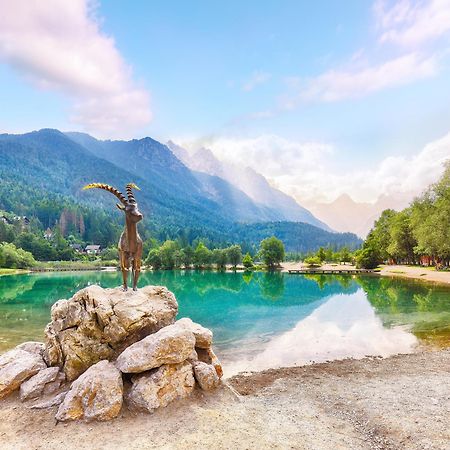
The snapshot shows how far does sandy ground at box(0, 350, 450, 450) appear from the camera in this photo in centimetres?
999

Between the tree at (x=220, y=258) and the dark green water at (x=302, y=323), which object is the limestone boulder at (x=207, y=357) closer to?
the dark green water at (x=302, y=323)

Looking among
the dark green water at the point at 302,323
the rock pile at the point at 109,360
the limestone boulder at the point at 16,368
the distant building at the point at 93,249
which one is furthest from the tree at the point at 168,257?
the limestone boulder at the point at 16,368

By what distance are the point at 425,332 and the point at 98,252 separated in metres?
183

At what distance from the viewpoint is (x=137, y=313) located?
14.3m

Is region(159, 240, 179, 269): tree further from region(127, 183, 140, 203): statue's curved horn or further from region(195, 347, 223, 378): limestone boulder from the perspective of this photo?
region(195, 347, 223, 378): limestone boulder

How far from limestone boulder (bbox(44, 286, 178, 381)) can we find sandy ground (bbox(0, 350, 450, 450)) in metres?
2.11

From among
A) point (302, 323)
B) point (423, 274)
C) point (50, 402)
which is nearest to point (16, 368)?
point (50, 402)

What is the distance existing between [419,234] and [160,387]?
250ft

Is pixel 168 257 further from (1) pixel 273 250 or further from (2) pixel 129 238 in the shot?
(2) pixel 129 238

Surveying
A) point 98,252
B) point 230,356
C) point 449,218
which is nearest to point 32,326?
point 230,356

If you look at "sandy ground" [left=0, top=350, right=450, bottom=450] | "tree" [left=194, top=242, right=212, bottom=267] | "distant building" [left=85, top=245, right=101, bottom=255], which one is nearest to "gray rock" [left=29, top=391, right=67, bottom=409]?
"sandy ground" [left=0, top=350, right=450, bottom=450]

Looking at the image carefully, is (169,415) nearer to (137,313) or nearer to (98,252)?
(137,313)

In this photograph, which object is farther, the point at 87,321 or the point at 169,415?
the point at 87,321

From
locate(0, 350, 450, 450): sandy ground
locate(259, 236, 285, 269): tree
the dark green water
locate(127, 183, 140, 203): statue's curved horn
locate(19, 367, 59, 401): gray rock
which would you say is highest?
locate(127, 183, 140, 203): statue's curved horn
